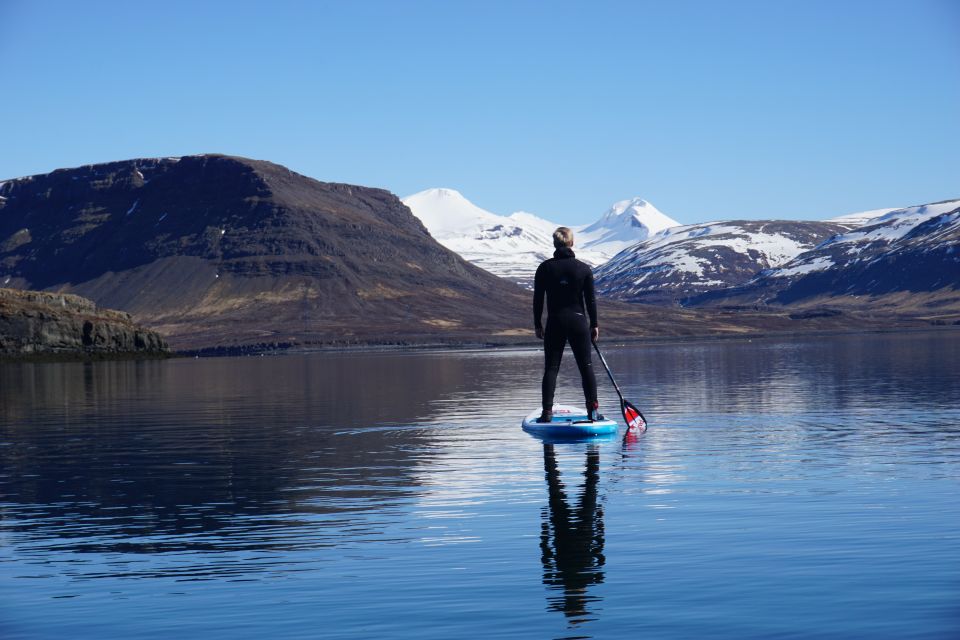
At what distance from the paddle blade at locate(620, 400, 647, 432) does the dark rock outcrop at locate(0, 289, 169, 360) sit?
138 metres

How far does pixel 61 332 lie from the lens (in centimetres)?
17112

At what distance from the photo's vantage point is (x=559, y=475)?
23562mm

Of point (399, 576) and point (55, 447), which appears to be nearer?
point (399, 576)

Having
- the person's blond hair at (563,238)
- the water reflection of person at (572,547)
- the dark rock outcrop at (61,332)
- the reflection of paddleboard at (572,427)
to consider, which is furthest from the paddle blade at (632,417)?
the dark rock outcrop at (61,332)

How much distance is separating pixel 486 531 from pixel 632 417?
16114 mm

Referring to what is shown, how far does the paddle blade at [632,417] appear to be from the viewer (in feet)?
108

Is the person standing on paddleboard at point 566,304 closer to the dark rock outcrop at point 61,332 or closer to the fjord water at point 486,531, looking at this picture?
the fjord water at point 486,531

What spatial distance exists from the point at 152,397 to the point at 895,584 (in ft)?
166

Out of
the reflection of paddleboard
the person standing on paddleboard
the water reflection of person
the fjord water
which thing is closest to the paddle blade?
the fjord water

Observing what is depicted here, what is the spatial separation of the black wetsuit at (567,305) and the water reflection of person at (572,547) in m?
6.83

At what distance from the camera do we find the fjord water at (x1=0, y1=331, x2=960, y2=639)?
12.9 meters

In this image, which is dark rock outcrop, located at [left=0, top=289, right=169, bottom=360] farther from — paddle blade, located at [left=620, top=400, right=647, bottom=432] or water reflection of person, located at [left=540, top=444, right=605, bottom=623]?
water reflection of person, located at [left=540, top=444, right=605, bottom=623]

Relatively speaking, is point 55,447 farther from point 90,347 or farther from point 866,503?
point 90,347

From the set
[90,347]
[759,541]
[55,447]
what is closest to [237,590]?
[759,541]
